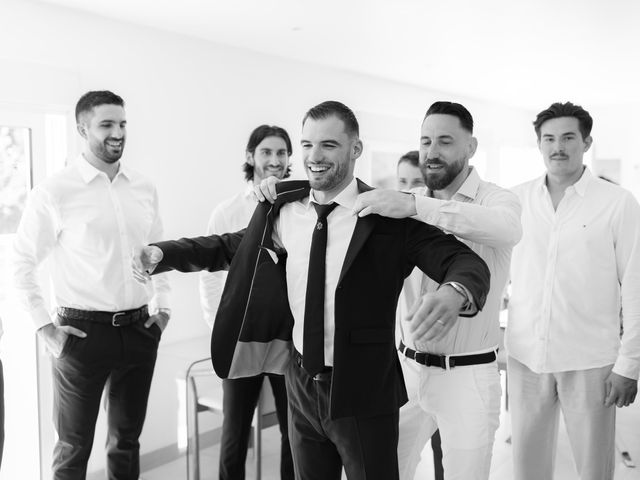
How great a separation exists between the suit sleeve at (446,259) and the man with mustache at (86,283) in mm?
1579

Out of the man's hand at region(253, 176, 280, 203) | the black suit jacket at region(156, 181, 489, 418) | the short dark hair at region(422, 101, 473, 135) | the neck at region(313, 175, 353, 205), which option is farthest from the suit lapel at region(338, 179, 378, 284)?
the short dark hair at region(422, 101, 473, 135)

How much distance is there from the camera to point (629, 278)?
2467mm

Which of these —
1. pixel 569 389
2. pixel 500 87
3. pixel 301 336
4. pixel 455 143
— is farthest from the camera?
pixel 500 87

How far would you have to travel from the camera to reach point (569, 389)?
101 inches

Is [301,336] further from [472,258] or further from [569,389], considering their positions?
[569,389]

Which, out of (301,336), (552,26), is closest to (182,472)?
(301,336)

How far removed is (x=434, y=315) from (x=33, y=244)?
2040 mm

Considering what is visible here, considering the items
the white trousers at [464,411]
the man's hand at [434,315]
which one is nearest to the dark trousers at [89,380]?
the white trousers at [464,411]

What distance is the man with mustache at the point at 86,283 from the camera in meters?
2.80

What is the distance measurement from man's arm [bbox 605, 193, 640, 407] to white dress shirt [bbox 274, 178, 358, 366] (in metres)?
1.18

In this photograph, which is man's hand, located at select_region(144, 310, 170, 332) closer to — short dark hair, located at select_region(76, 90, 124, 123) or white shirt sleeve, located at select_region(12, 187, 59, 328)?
white shirt sleeve, located at select_region(12, 187, 59, 328)

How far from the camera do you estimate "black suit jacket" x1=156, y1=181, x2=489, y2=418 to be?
1.76 metres

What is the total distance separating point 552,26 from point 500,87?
9.30 feet

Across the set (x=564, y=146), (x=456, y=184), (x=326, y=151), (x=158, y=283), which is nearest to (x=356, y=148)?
(x=326, y=151)
